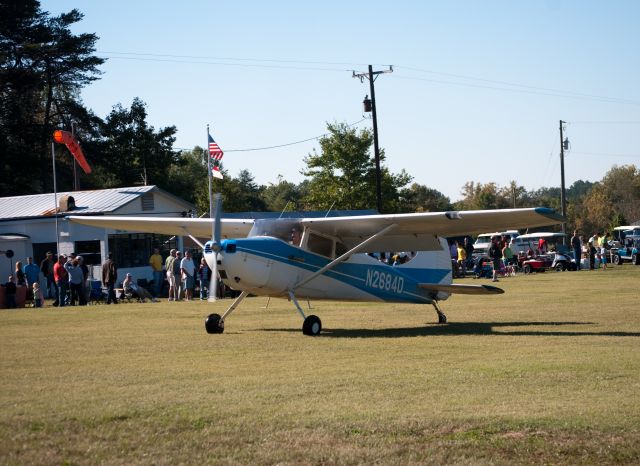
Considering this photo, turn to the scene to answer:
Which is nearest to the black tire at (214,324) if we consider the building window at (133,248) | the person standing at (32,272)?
the person standing at (32,272)

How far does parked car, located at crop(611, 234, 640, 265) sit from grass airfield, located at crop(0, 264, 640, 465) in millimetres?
37291

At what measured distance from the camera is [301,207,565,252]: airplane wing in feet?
56.5

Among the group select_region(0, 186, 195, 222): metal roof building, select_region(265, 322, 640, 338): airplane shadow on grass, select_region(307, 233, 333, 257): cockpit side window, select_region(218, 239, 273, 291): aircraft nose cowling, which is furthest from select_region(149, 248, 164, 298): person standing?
select_region(218, 239, 273, 291): aircraft nose cowling

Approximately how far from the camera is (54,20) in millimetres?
63531

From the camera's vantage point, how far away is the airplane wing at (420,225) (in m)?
17.2

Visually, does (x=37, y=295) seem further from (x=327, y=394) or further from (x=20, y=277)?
(x=327, y=394)

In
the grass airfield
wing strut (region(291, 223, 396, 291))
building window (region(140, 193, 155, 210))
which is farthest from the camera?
building window (region(140, 193, 155, 210))

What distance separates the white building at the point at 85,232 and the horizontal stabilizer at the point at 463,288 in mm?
21109

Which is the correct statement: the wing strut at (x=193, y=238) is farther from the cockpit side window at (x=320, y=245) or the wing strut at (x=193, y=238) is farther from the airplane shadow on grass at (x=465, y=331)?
the airplane shadow on grass at (x=465, y=331)

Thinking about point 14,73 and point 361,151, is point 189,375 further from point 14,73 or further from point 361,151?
point 361,151

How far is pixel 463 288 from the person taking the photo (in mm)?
20562

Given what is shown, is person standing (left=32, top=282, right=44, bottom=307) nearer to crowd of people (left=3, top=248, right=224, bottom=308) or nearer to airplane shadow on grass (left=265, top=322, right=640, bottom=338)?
crowd of people (left=3, top=248, right=224, bottom=308)

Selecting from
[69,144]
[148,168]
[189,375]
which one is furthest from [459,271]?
[189,375]

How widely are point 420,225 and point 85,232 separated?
77.6 feet
